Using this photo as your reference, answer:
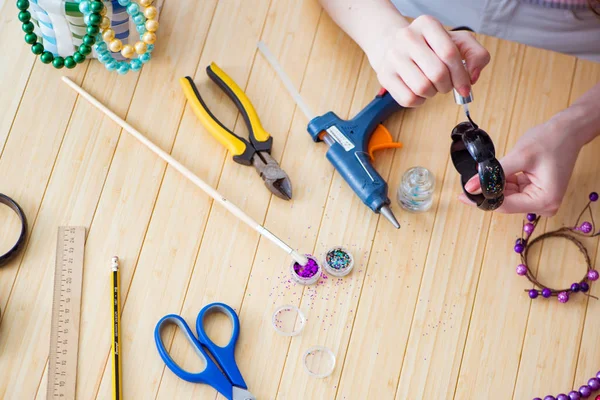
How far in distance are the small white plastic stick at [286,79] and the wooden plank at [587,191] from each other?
1.65ft

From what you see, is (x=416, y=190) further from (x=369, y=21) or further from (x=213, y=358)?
(x=213, y=358)

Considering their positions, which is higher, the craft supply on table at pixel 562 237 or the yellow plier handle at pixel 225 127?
the yellow plier handle at pixel 225 127

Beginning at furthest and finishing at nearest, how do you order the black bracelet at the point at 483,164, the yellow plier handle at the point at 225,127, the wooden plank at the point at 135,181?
1. the yellow plier handle at the point at 225,127
2. the wooden plank at the point at 135,181
3. the black bracelet at the point at 483,164

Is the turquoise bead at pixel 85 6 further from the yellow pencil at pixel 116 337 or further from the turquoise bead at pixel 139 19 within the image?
the yellow pencil at pixel 116 337

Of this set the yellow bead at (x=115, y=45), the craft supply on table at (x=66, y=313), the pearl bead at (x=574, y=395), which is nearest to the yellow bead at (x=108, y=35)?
the yellow bead at (x=115, y=45)

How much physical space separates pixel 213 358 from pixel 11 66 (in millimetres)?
651

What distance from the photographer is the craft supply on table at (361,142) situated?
115cm

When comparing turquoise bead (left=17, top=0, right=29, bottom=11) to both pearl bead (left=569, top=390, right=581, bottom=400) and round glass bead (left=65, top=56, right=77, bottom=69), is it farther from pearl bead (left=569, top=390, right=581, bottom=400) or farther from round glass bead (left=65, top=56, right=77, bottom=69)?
pearl bead (left=569, top=390, right=581, bottom=400)

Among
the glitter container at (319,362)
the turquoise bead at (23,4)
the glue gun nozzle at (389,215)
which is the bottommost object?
the glitter container at (319,362)

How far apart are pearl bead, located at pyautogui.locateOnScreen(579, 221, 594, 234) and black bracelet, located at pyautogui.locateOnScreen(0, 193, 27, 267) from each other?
0.95m

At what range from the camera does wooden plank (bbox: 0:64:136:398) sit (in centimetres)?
106

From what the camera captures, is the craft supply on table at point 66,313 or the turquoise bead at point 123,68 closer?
the craft supply on table at point 66,313

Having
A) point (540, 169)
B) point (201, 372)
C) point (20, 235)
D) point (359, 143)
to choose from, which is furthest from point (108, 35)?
point (540, 169)

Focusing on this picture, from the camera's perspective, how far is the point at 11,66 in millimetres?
1236
